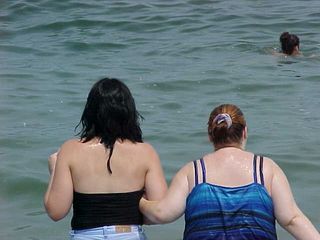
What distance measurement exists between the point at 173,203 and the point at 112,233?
34 cm

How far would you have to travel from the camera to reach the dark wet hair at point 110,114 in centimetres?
400

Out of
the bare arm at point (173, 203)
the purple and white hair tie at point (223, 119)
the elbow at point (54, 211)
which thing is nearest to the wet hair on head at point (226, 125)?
the purple and white hair tie at point (223, 119)

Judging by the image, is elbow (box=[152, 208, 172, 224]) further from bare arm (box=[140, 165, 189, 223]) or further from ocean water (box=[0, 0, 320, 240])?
ocean water (box=[0, 0, 320, 240])

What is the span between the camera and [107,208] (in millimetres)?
3986

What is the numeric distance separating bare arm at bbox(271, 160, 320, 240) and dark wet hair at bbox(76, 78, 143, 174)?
0.71 m

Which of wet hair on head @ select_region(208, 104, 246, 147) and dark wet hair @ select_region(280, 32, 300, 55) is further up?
wet hair on head @ select_region(208, 104, 246, 147)

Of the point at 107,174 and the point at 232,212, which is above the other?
the point at 107,174

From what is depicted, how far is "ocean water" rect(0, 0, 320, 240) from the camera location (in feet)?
25.0

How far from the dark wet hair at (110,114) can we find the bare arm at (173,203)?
28 centimetres

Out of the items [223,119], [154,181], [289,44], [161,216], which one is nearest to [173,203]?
[161,216]

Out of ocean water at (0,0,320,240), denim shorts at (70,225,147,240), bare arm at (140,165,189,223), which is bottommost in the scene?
ocean water at (0,0,320,240)

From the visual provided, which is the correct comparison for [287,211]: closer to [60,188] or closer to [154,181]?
[154,181]

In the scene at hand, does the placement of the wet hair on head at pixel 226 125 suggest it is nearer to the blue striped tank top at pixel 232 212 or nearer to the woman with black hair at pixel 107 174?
the blue striped tank top at pixel 232 212

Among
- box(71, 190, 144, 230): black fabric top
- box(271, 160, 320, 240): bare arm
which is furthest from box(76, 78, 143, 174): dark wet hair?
box(271, 160, 320, 240): bare arm
